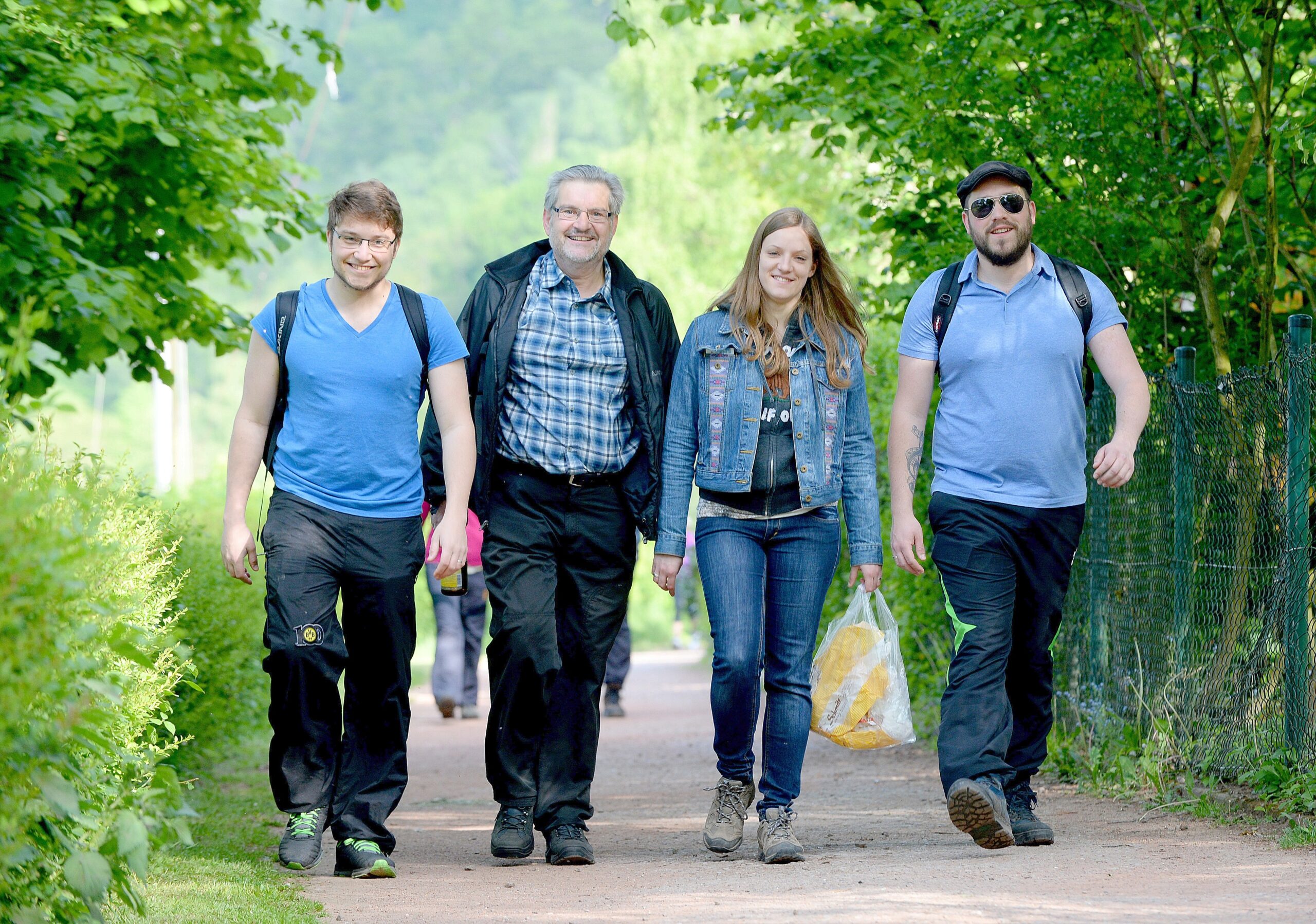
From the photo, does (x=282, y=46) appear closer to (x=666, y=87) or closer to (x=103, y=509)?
(x=103, y=509)

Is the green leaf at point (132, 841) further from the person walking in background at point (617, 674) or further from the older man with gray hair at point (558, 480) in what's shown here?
the person walking in background at point (617, 674)

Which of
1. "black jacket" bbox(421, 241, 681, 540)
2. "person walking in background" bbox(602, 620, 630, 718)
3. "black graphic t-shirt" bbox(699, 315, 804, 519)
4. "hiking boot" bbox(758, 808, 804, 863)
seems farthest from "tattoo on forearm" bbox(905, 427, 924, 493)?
"person walking in background" bbox(602, 620, 630, 718)

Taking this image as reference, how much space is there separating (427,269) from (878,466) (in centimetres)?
8388

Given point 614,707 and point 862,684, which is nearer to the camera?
point 862,684

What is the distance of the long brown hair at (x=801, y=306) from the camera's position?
580 centimetres

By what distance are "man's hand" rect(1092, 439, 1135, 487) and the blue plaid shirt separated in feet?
5.32

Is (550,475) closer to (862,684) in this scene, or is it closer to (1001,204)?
(862,684)

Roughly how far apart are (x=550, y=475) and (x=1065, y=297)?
1.84 m

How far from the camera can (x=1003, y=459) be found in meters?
5.55

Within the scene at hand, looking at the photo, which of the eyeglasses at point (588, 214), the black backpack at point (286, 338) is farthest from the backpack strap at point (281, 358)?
the eyeglasses at point (588, 214)

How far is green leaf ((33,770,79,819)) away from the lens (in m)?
3.43

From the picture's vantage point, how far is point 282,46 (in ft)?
34.9

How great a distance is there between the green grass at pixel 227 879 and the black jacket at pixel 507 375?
1.40m

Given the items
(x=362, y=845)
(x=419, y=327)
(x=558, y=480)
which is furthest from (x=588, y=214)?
(x=362, y=845)
